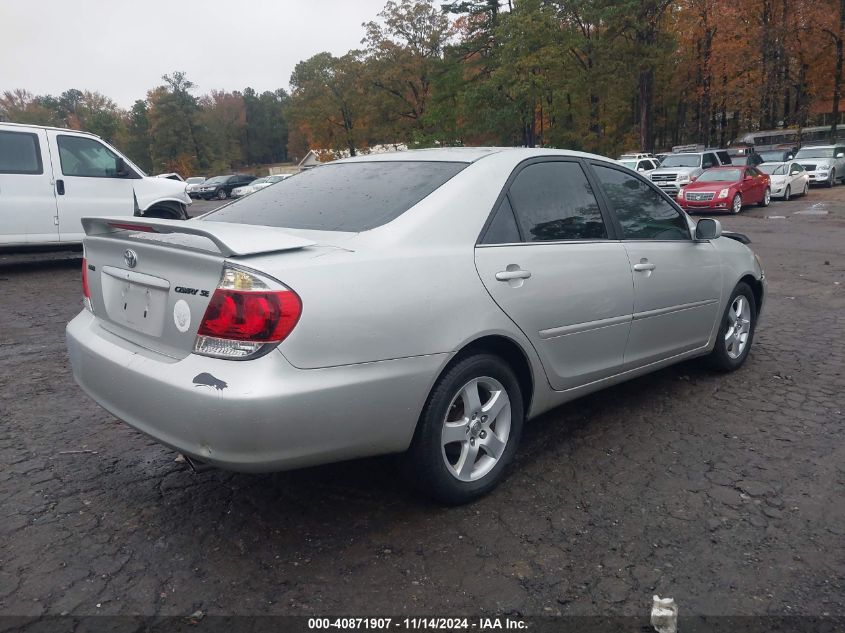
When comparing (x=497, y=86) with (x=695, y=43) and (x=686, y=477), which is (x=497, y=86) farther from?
(x=686, y=477)

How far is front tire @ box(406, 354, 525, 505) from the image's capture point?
292cm

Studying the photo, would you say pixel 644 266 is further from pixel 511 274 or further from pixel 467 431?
pixel 467 431

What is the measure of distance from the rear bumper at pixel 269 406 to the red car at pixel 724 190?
62.5 feet

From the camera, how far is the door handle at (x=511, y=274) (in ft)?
10.4

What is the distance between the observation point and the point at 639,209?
14.2 ft

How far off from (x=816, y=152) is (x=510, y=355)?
3291 centimetres

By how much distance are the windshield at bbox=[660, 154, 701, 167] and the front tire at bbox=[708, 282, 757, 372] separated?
22.2 m

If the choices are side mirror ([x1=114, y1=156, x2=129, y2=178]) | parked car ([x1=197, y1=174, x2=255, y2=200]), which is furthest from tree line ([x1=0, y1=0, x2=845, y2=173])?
side mirror ([x1=114, y1=156, x2=129, y2=178])

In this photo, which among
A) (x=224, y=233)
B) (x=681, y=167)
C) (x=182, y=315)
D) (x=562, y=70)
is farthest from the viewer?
(x=562, y=70)

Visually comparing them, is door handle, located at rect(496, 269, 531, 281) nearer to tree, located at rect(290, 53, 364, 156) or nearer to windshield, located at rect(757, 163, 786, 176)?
windshield, located at rect(757, 163, 786, 176)

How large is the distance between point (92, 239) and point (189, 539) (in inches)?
59.0

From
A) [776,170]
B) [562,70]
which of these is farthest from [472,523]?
[562,70]

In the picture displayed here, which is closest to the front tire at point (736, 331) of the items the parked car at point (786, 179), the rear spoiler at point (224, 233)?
the rear spoiler at point (224, 233)

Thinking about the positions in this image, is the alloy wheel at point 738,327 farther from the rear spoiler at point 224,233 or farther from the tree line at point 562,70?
the tree line at point 562,70
